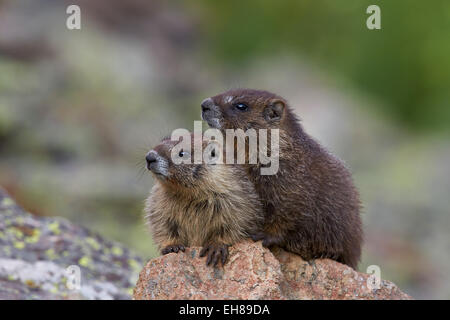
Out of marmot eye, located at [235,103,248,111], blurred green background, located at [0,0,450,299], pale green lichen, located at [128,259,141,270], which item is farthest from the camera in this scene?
blurred green background, located at [0,0,450,299]

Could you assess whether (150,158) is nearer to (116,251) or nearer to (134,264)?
(134,264)

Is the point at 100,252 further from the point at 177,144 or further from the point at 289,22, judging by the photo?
the point at 289,22

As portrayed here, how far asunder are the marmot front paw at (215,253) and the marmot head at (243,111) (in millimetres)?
1263

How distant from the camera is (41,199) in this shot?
41.8 feet

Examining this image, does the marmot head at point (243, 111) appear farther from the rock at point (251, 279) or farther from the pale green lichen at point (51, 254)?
the pale green lichen at point (51, 254)

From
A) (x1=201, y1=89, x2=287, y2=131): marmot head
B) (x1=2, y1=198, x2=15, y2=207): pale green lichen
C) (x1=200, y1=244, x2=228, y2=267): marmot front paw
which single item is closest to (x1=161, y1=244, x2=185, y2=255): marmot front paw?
(x1=200, y1=244, x2=228, y2=267): marmot front paw

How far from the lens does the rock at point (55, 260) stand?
7223 millimetres

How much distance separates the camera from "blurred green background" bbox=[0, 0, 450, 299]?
44.5 feet

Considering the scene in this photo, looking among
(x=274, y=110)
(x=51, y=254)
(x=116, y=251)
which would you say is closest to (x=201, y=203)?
(x=274, y=110)

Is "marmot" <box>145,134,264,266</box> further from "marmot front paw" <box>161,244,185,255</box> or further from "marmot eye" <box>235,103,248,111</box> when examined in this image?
"marmot eye" <box>235,103,248,111</box>

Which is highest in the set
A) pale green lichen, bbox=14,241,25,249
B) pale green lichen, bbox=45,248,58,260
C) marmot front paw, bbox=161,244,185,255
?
marmot front paw, bbox=161,244,185,255

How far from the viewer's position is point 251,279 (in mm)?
6152

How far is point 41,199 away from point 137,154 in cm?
243

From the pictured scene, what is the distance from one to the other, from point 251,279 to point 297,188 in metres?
1.14
